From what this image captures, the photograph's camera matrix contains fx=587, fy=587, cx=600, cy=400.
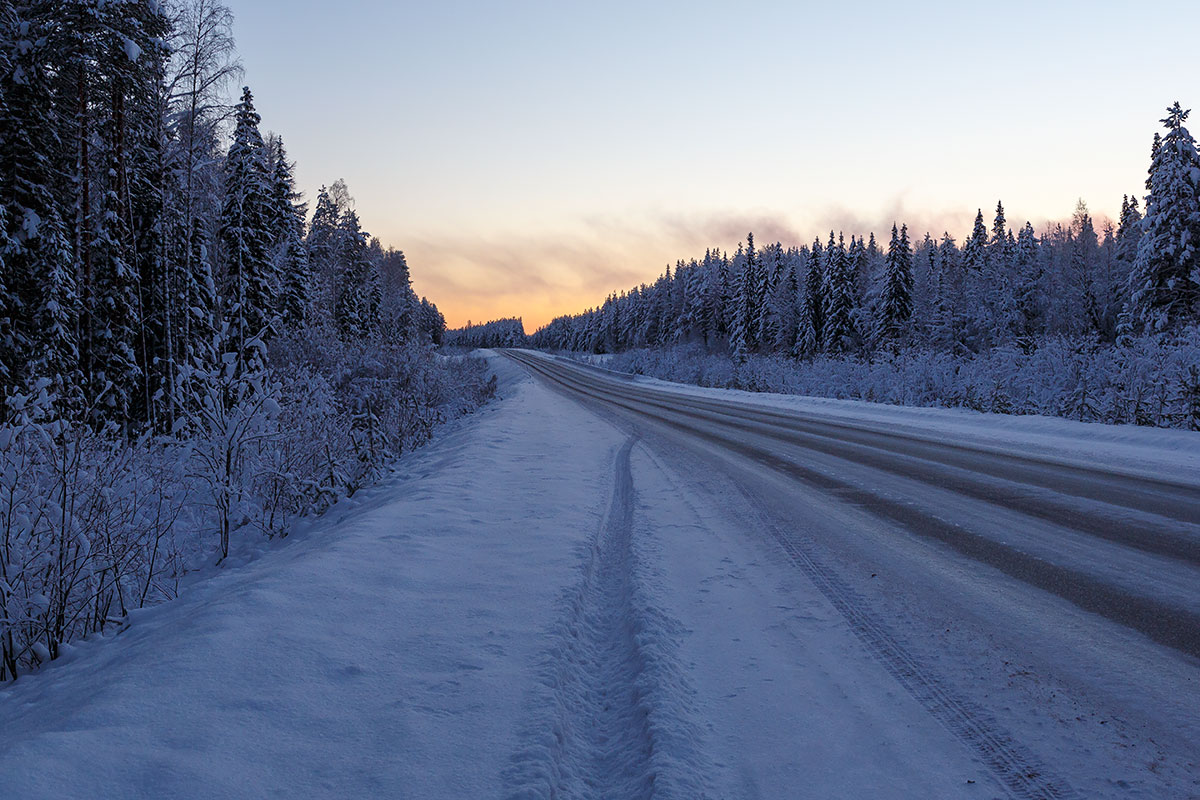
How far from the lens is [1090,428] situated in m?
10.3

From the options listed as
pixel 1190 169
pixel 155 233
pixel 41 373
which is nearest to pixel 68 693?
pixel 41 373

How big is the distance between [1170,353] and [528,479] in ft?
41.7

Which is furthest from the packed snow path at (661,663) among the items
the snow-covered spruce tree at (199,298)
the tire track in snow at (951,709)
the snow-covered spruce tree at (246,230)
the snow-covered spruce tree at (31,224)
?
the snow-covered spruce tree at (246,230)

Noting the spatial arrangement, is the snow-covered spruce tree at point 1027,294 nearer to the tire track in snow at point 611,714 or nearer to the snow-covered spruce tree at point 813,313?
the snow-covered spruce tree at point 813,313

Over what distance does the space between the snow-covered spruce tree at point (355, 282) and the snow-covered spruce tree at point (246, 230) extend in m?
11.6

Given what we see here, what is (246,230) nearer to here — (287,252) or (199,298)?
(199,298)

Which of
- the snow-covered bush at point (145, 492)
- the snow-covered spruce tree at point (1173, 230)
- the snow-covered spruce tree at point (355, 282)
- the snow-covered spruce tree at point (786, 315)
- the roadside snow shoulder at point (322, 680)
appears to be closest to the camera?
the roadside snow shoulder at point (322, 680)

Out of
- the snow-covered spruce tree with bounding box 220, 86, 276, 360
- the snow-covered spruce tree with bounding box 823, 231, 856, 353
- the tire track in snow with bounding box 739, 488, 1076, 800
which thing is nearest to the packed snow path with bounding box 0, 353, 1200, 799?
the tire track in snow with bounding box 739, 488, 1076, 800

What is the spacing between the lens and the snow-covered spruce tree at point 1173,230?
88.1 ft

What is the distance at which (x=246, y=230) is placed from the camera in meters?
25.0

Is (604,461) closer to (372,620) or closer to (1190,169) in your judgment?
(372,620)

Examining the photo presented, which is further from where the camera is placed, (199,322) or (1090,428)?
(199,322)

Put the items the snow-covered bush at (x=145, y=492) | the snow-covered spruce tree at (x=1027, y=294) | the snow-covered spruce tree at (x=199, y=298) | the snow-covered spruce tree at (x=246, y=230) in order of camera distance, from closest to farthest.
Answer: the snow-covered bush at (x=145, y=492), the snow-covered spruce tree at (x=199, y=298), the snow-covered spruce tree at (x=246, y=230), the snow-covered spruce tree at (x=1027, y=294)

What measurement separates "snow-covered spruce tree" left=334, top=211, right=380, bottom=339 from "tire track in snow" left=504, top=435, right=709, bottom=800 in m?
38.0
